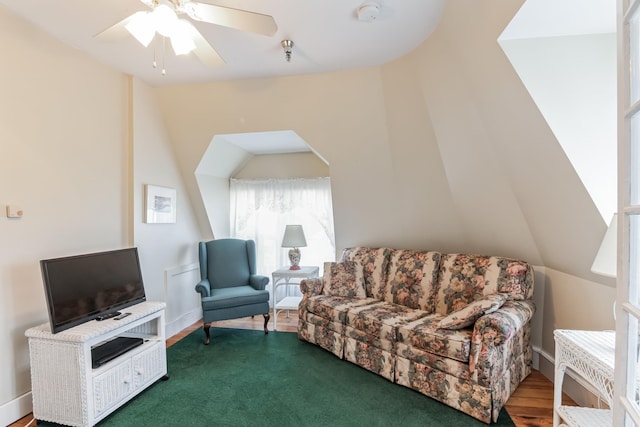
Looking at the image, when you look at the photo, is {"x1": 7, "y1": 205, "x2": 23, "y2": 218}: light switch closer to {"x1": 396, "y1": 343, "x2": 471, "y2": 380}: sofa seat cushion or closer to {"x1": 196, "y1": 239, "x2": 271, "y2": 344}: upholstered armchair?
{"x1": 196, "y1": 239, "x2": 271, "y2": 344}: upholstered armchair

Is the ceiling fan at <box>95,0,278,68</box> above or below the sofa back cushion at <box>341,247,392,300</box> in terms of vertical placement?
above

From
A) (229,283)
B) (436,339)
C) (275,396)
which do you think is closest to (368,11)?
(436,339)

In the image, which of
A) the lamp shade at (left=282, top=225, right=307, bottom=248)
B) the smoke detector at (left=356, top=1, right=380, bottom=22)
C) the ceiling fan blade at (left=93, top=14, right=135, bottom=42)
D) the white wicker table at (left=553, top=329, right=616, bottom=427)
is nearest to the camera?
the white wicker table at (left=553, top=329, right=616, bottom=427)

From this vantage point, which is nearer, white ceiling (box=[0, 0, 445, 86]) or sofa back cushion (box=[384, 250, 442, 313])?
white ceiling (box=[0, 0, 445, 86])

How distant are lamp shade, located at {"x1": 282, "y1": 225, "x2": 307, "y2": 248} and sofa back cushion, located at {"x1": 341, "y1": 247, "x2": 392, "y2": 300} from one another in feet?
2.13

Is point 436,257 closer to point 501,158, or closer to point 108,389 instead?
point 501,158

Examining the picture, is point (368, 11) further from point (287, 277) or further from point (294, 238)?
point (287, 277)

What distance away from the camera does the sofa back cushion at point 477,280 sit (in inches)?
104

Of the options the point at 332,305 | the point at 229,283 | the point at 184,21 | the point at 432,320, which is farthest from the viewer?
the point at 229,283

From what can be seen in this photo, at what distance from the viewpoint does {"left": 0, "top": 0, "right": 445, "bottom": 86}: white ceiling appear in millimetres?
1991

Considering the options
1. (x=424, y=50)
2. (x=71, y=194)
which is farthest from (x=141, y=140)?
(x=424, y=50)

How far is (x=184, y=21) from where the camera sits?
1584 millimetres

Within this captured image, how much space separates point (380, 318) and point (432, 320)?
0.42 metres

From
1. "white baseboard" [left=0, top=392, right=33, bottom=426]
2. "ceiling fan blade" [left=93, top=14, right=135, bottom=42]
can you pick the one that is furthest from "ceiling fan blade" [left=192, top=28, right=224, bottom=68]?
"white baseboard" [left=0, top=392, right=33, bottom=426]
